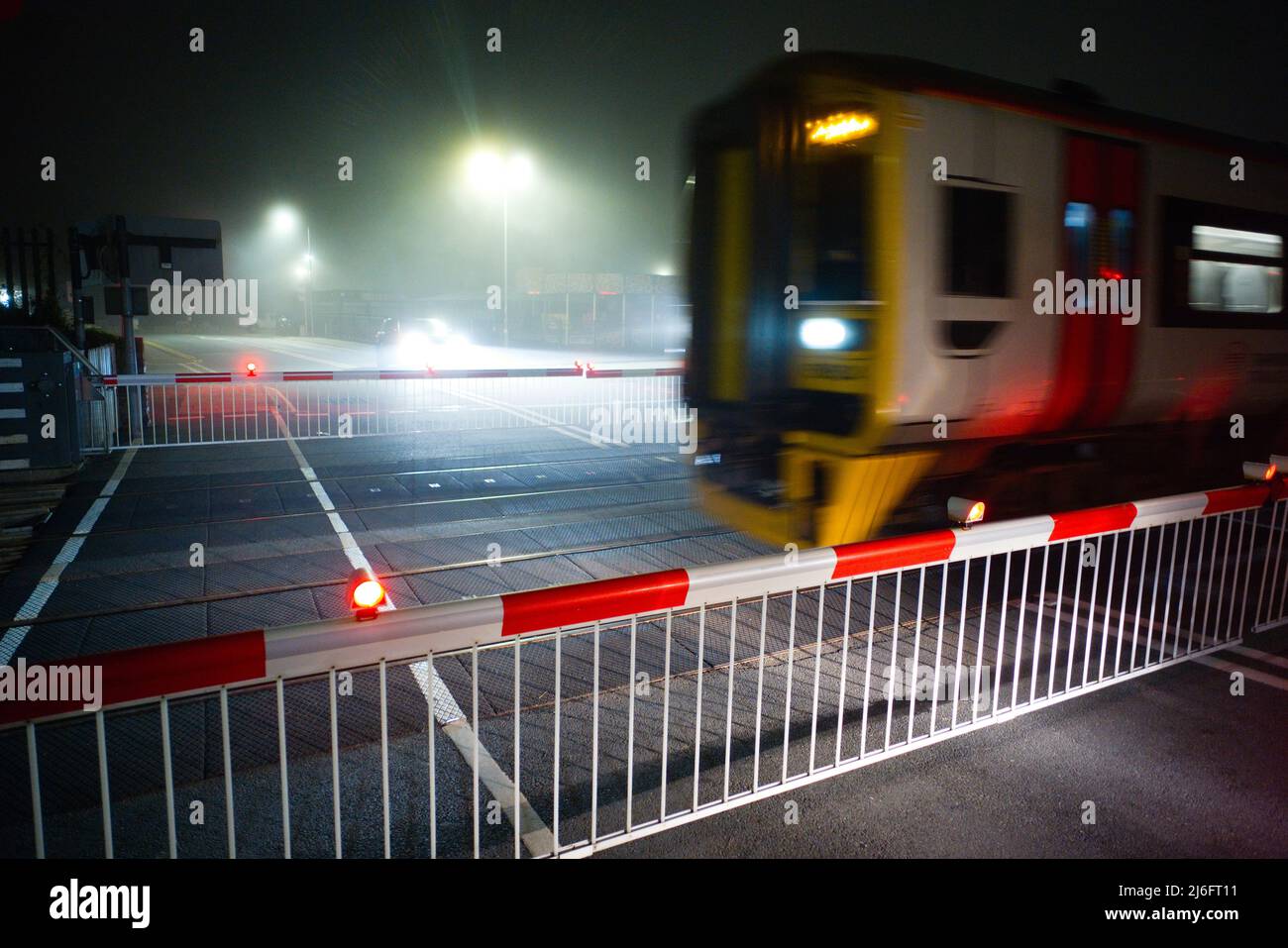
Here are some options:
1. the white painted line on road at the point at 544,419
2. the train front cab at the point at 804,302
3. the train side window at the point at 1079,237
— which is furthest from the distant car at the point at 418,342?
the train side window at the point at 1079,237

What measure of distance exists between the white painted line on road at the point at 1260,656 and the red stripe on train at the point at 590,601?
13.8 ft

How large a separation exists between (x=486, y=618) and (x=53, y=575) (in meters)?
5.51

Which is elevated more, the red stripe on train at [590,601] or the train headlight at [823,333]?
the train headlight at [823,333]

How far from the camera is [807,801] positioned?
12.3 ft

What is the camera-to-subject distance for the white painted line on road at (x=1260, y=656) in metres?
5.37

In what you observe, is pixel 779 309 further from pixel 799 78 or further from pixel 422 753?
pixel 422 753

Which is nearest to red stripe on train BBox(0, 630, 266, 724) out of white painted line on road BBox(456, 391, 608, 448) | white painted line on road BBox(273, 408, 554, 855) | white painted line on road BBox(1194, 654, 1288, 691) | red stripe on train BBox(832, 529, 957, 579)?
white painted line on road BBox(273, 408, 554, 855)

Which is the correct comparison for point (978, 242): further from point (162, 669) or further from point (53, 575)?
point (53, 575)

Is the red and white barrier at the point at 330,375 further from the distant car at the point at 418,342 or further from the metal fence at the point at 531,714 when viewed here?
the distant car at the point at 418,342

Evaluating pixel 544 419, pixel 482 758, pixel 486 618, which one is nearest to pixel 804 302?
pixel 482 758

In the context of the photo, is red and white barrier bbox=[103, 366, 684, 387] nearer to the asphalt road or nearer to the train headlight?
the train headlight

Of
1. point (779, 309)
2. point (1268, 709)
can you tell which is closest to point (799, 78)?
point (779, 309)

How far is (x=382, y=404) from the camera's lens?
19234 millimetres

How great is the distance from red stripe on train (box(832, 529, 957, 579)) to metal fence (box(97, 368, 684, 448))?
987 cm
